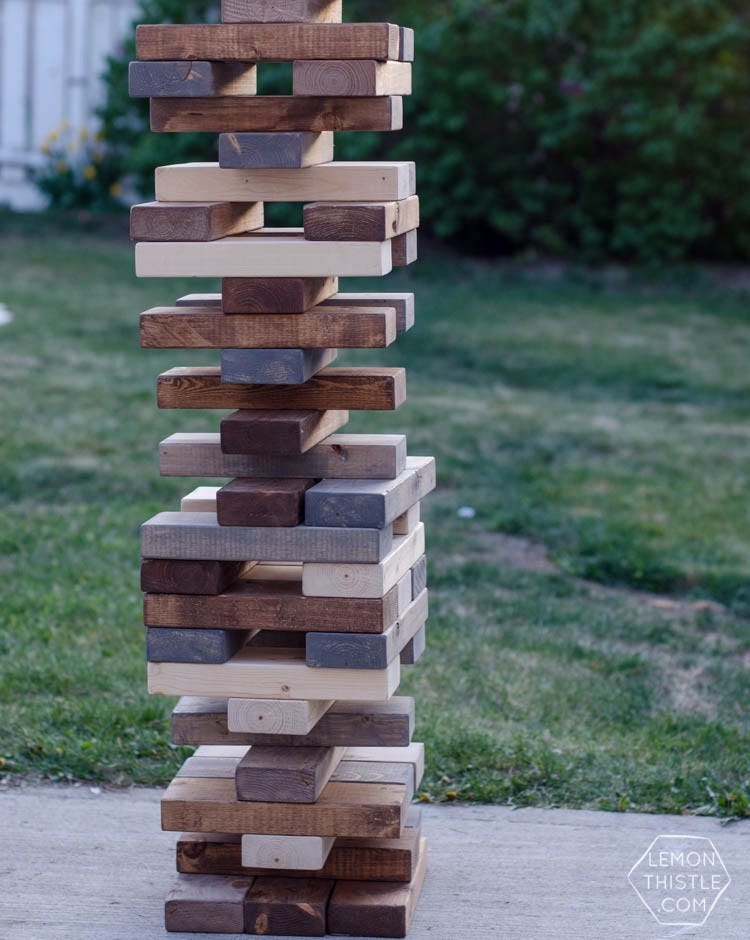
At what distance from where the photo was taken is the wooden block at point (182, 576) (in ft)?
11.0

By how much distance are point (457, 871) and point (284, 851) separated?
0.56 meters

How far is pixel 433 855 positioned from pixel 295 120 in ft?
6.30

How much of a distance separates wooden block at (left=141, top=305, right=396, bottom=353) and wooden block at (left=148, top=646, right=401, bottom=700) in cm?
74

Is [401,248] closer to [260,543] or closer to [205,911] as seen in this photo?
[260,543]

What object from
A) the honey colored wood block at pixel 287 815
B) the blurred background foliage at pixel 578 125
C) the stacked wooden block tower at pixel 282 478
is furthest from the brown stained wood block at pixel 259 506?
the blurred background foliage at pixel 578 125

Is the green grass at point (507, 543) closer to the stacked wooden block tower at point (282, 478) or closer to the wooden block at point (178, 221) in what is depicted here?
the stacked wooden block tower at point (282, 478)

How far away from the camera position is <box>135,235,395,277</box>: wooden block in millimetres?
3275

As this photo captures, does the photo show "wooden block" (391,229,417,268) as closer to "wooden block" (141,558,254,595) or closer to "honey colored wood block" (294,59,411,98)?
"honey colored wood block" (294,59,411,98)

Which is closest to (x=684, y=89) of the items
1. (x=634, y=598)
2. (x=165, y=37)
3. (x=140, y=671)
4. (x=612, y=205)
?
(x=612, y=205)

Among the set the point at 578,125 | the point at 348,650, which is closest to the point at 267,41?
the point at 348,650

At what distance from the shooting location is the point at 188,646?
11.0 ft

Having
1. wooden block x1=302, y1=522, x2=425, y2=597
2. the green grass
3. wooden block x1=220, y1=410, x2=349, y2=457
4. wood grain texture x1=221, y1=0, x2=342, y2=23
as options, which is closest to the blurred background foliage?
the green grass

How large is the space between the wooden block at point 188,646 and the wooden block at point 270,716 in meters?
0.12

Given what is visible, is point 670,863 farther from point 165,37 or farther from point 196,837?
point 165,37
